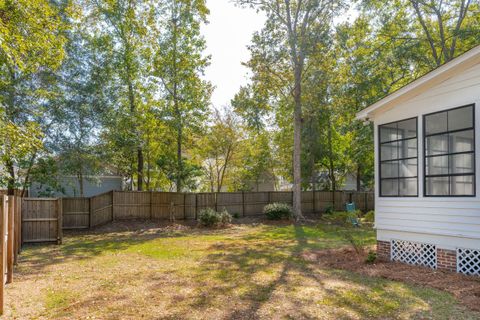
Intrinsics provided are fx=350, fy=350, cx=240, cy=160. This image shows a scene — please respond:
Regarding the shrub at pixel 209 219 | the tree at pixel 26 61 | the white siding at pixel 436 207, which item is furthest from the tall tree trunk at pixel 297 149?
the tree at pixel 26 61

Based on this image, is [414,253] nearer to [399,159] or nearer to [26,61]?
[399,159]

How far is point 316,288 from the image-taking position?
594 cm

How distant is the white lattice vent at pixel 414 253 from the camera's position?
284 inches

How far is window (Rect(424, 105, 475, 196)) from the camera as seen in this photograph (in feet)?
21.7

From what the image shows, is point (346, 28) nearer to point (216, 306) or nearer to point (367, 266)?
point (367, 266)

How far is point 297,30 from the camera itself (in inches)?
695

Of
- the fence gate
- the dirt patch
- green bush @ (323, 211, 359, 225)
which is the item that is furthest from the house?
the fence gate

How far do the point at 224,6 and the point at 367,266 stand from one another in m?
15.3

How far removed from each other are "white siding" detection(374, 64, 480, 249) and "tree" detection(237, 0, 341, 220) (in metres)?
9.24

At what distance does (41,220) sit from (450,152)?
1140 cm

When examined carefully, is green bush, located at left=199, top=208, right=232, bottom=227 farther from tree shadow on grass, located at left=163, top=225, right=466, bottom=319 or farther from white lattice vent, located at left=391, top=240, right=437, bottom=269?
white lattice vent, located at left=391, top=240, right=437, bottom=269

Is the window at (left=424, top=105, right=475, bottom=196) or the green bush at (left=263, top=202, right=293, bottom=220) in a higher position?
the window at (left=424, top=105, right=475, bottom=196)

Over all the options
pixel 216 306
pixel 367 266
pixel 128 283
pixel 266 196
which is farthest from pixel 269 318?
pixel 266 196

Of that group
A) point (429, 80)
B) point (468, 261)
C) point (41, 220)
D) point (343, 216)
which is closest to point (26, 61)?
point (41, 220)
